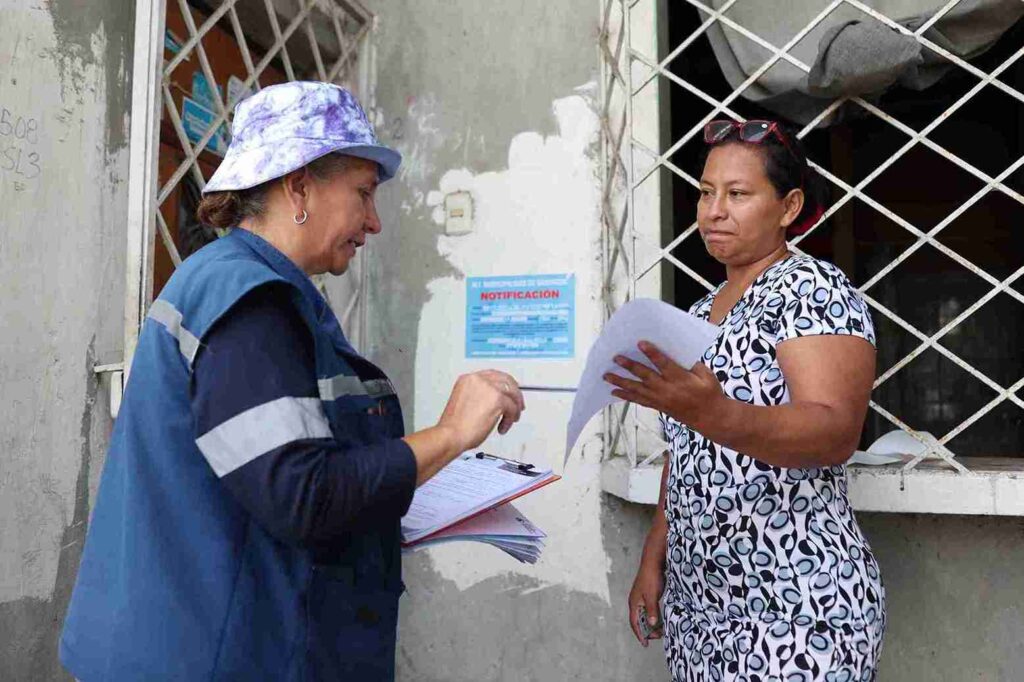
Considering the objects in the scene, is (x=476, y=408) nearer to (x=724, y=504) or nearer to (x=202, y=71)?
(x=724, y=504)

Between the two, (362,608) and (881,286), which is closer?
(362,608)

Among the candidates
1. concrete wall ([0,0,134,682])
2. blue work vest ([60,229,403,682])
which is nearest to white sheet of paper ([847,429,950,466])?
blue work vest ([60,229,403,682])

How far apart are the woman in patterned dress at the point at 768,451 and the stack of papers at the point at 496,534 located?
0.30m

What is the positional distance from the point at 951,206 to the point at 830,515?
4467 millimetres

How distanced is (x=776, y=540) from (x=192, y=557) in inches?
38.9

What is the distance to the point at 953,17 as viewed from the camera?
2217 millimetres

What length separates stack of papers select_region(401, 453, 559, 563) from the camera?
1.23 meters

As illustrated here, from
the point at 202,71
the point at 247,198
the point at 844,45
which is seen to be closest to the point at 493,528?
the point at 247,198

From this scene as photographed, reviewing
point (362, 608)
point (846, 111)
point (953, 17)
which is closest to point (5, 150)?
point (362, 608)

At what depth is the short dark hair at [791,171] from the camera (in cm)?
160

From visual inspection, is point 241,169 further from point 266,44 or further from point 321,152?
point 266,44

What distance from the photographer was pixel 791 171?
161cm

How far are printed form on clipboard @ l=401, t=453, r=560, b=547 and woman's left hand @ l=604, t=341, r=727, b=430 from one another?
0.65ft

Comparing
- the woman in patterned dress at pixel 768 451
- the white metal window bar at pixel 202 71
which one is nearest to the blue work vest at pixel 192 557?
the woman in patterned dress at pixel 768 451
